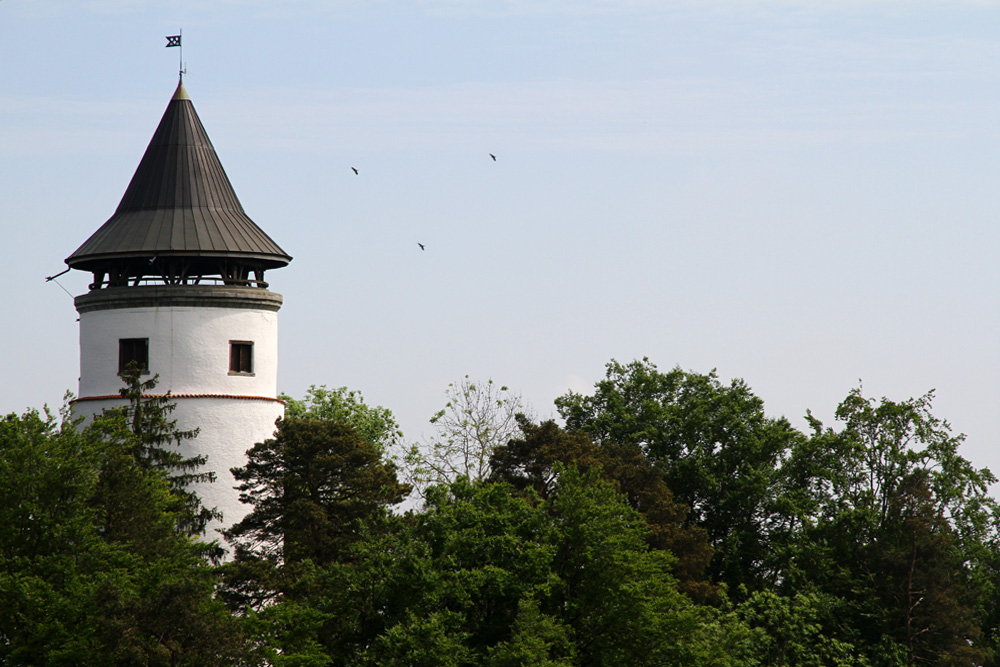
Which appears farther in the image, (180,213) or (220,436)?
(180,213)

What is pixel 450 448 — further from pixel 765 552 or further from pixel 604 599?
pixel 604 599

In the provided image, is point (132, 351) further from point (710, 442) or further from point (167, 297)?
point (710, 442)

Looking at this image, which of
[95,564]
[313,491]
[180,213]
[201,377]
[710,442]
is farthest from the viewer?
[710,442]

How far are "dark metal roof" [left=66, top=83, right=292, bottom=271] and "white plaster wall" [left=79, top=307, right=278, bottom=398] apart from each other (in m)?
1.66

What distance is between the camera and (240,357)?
4894 centimetres

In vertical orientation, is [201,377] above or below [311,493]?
above

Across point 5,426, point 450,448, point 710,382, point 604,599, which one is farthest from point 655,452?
point 5,426

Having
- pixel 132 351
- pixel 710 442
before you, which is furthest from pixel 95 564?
pixel 710 442

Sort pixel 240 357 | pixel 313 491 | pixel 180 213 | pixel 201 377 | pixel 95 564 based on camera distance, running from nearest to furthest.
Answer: pixel 95 564
pixel 313 491
pixel 201 377
pixel 240 357
pixel 180 213

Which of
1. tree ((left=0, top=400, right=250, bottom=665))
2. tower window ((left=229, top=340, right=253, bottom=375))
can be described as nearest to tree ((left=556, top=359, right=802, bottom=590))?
tower window ((left=229, top=340, right=253, bottom=375))

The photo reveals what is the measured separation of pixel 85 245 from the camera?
4944 centimetres

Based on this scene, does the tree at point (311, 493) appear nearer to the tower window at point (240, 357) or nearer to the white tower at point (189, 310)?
the white tower at point (189, 310)

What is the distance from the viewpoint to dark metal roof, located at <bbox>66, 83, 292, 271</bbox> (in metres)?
48.5

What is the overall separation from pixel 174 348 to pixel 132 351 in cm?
126
